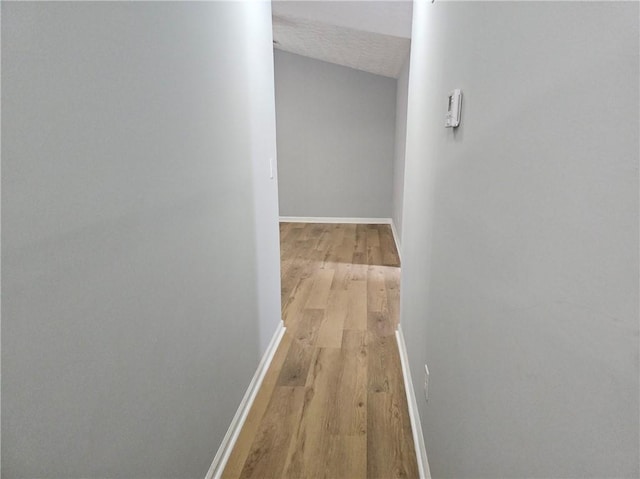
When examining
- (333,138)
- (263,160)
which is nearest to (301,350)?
(263,160)

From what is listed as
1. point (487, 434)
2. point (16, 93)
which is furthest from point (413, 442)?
point (16, 93)

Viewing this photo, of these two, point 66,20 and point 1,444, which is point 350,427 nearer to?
point 1,444

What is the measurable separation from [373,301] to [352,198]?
294 cm

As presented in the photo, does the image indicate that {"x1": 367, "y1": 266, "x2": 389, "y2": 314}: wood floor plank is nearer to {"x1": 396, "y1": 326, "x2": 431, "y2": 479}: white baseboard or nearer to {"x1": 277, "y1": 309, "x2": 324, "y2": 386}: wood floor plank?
{"x1": 277, "y1": 309, "x2": 324, "y2": 386}: wood floor plank

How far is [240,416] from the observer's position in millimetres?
1881

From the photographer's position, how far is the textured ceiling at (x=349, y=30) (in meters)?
3.14

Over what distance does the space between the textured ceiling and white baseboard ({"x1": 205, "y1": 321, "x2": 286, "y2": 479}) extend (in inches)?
97.1

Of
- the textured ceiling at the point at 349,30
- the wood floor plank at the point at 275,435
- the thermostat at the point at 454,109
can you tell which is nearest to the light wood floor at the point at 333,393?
the wood floor plank at the point at 275,435

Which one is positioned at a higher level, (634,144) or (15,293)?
(634,144)

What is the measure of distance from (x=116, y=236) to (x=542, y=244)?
848mm

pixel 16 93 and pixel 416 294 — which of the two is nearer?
pixel 16 93

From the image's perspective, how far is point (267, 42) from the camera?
7.36ft

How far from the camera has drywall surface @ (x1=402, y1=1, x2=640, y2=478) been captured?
45 cm

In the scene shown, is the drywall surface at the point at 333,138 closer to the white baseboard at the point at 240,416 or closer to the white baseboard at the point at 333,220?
the white baseboard at the point at 333,220
